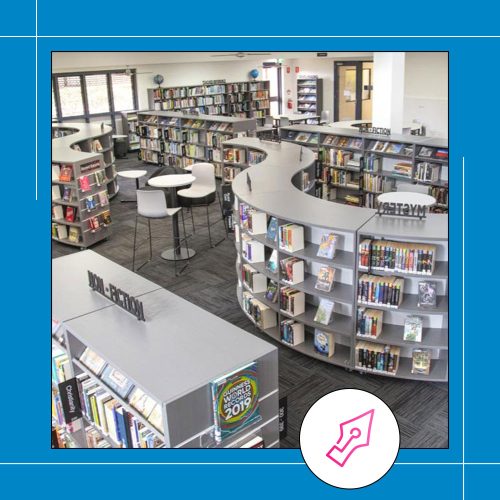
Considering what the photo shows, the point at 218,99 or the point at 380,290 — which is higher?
the point at 218,99

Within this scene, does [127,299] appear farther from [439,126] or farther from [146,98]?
[146,98]

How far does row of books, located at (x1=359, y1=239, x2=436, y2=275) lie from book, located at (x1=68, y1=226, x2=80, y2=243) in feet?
16.2

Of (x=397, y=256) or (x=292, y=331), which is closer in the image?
(x=397, y=256)

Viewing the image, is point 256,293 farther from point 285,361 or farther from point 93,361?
point 93,361

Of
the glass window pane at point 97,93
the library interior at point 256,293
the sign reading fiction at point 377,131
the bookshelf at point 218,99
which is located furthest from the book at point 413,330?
the glass window pane at point 97,93

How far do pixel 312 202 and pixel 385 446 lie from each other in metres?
3.04

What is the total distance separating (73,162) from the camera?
7.63m

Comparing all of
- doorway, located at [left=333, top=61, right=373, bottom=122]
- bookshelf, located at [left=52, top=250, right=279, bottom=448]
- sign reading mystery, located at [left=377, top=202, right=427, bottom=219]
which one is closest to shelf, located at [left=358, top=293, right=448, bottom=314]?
sign reading mystery, located at [left=377, top=202, right=427, bottom=219]

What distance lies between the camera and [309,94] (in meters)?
17.9

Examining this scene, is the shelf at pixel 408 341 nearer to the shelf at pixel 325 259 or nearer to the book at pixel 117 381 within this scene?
the shelf at pixel 325 259

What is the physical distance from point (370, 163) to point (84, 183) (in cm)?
447

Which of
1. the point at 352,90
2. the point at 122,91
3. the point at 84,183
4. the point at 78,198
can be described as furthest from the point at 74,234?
the point at 352,90

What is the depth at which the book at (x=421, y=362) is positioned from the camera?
461 cm

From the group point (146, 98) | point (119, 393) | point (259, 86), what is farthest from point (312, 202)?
point (259, 86)
